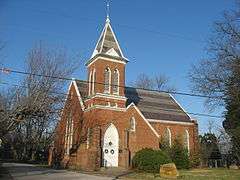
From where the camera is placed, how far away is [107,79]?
39.1 metres

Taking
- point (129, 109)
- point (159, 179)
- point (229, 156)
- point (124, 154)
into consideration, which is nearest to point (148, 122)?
point (129, 109)

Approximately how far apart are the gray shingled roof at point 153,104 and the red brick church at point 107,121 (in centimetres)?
13

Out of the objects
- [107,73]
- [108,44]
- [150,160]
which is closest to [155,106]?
[107,73]

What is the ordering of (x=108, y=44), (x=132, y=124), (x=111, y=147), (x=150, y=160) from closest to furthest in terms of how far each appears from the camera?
(x=150, y=160) → (x=111, y=147) → (x=132, y=124) → (x=108, y=44)

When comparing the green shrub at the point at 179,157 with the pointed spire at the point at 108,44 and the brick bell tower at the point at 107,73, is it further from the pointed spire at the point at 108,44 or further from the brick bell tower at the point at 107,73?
the pointed spire at the point at 108,44

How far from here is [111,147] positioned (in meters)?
37.1

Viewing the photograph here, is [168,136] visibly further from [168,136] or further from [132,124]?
[132,124]

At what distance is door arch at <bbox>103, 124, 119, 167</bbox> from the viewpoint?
36625 mm

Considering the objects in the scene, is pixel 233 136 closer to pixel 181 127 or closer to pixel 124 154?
pixel 181 127

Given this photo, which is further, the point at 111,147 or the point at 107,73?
the point at 107,73

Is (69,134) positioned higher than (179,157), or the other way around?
(69,134)

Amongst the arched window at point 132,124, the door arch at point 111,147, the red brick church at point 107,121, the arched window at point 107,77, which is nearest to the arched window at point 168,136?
the red brick church at point 107,121

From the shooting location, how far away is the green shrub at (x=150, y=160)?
32778mm

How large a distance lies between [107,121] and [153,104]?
11.6 m
